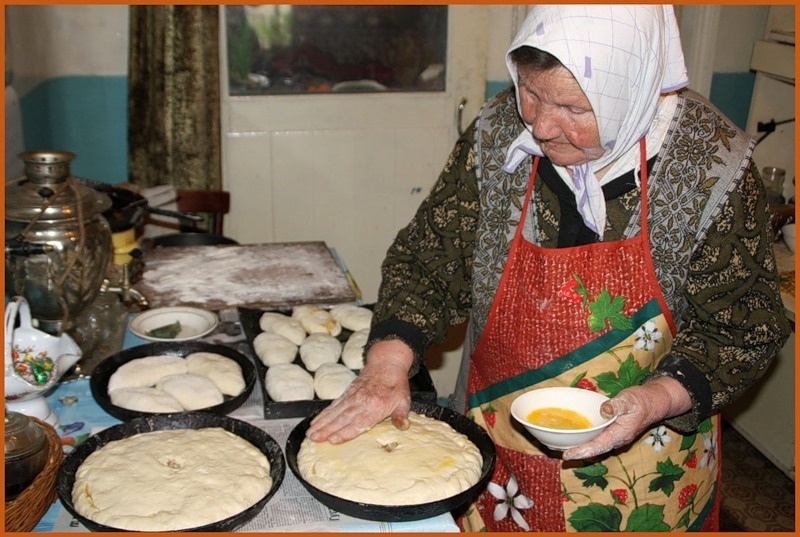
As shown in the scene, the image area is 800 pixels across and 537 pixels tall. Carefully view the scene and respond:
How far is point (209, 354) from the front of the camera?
1979 millimetres

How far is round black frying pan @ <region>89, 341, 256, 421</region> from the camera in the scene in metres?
1.69

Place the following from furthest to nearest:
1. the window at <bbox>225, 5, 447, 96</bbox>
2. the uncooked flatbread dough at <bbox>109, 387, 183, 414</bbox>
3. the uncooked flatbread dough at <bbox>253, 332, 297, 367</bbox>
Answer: the window at <bbox>225, 5, 447, 96</bbox> < the uncooked flatbread dough at <bbox>253, 332, 297, 367</bbox> < the uncooked flatbread dough at <bbox>109, 387, 183, 414</bbox>

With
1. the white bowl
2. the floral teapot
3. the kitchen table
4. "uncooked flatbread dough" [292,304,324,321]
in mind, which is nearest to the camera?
the kitchen table

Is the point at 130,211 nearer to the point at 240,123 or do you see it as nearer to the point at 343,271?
the point at 343,271

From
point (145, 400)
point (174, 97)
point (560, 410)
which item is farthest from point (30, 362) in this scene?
point (174, 97)

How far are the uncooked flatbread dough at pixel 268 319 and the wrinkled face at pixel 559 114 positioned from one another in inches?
39.8

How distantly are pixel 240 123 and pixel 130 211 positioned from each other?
4.72 feet

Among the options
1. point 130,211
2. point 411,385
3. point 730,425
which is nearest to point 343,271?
point 130,211

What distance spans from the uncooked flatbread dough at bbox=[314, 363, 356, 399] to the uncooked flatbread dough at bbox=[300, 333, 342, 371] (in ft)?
0.13

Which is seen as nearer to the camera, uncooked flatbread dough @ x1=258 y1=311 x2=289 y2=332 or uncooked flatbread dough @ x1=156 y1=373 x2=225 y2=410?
uncooked flatbread dough @ x1=156 y1=373 x2=225 y2=410

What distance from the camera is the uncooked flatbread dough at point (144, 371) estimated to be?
71.1 inches

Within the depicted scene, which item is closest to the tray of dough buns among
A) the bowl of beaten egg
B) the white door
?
the bowl of beaten egg

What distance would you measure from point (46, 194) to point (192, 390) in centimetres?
59

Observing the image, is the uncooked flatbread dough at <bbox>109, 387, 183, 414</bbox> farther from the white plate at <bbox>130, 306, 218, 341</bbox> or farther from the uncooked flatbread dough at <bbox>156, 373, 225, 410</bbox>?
the white plate at <bbox>130, 306, 218, 341</bbox>
